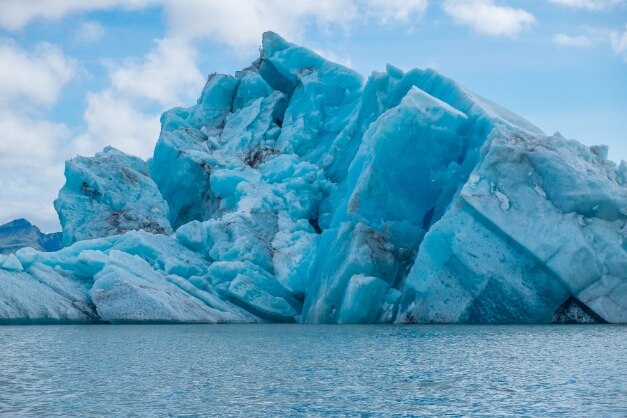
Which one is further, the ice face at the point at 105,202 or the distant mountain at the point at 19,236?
the distant mountain at the point at 19,236

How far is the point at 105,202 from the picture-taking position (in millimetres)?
24750

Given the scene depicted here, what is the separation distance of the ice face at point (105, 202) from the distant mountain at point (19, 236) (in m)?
58.7

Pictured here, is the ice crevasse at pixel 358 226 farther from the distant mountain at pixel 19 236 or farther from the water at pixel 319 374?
the distant mountain at pixel 19 236

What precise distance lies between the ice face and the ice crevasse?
0.05 metres

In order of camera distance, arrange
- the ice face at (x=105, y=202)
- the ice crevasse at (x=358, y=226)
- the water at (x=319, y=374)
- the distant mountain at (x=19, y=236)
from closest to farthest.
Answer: the water at (x=319, y=374) → the ice crevasse at (x=358, y=226) → the ice face at (x=105, y=202) → the distant mountain at (x=19, y=236)

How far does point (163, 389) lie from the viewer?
766 centimetres

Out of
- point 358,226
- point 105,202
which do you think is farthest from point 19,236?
point 358,226

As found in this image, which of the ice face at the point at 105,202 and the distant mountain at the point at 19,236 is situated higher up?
the distant mountain at the point at 19,236

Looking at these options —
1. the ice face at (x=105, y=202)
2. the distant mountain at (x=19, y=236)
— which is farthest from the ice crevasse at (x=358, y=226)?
the distant mountain at (x=19, y=236)

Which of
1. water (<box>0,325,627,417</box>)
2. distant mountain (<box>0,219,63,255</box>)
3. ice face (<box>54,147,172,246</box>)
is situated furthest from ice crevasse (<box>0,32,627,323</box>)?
distant mountain (<box>0,219,63,255</box>)

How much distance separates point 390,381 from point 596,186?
34.1ft

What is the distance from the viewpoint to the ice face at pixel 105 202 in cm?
2416

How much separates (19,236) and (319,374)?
282 ft

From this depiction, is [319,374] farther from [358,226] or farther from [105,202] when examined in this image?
[105,202]
